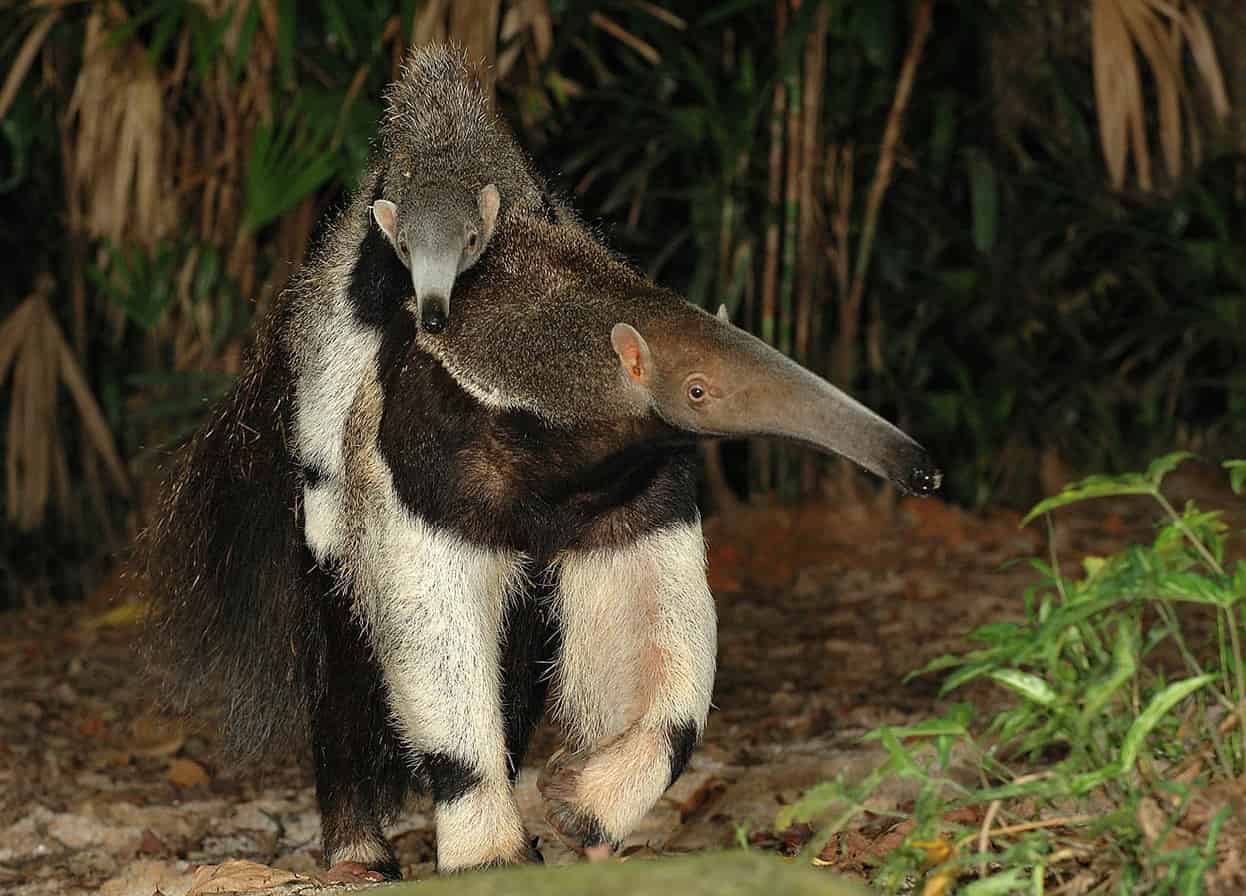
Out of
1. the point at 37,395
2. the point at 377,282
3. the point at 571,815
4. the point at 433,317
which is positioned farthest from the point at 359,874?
the point at 37,395

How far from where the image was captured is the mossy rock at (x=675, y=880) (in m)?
1.80

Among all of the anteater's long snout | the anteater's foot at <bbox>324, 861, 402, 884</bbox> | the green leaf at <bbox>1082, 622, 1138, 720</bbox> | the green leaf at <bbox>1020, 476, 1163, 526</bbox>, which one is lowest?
the anteater's foot at <bbox>324, 861, 402, 884</bbox>

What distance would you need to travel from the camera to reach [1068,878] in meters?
2.52

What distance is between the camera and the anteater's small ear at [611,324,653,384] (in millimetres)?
2682

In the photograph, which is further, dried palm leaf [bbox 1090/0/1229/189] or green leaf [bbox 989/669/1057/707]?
dried palm leaf [bbox 1090/0/1229/189]

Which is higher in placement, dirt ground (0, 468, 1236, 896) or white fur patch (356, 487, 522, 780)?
white fur patch (356, 487, 522, 780)

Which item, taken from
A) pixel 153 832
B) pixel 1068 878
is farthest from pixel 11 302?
pixel 1068 878

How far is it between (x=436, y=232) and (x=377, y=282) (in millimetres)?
359

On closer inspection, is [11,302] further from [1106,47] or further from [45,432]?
[1106,47]

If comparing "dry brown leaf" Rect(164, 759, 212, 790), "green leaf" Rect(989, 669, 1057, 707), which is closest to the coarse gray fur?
"green leaf" Rect(989, 669, 1057, 707)

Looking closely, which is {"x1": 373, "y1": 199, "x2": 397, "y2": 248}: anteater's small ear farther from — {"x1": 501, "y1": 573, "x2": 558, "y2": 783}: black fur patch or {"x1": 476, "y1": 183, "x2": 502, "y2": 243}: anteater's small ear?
{"x1": 501, "y1": 573, "x2": 558, "y2": 783}: black fur patch

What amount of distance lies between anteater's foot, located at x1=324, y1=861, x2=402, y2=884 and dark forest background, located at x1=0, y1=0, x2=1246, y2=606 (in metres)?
2.93

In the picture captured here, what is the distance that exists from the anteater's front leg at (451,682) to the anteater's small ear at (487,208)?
49cm

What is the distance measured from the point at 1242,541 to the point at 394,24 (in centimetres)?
340
